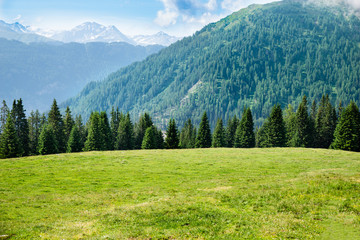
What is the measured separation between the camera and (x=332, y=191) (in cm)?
2358

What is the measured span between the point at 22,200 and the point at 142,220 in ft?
→ 50.7

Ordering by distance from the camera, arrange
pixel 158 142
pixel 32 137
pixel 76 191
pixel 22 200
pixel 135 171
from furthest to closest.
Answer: pixel 158 142 → pixel 32 137 → pixel 135 171 → pixel 76 191 → pixel 22 200

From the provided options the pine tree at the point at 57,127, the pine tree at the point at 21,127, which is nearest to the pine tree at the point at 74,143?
the pine tree at the point at 57,127

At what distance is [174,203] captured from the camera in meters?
22.8

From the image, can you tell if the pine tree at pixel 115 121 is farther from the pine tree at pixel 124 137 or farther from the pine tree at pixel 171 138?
the pine tree at pixel 171 138

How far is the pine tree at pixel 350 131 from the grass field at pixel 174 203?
40425 millimetres

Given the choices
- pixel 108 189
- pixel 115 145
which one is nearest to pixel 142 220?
pixel 108 189

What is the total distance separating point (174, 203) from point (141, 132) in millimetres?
82858

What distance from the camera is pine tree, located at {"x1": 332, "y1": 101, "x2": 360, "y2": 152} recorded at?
250 ft

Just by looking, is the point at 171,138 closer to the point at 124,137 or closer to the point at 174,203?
→ the point at 124,137

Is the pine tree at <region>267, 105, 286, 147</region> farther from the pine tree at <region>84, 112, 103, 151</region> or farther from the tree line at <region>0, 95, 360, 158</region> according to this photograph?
the pine tree at <region>84, 112, 103, 151</region>

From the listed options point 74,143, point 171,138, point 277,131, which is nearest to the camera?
point 74,143

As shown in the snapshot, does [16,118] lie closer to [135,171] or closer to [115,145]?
[115,145]

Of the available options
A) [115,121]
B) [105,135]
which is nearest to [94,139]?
[105,135]
